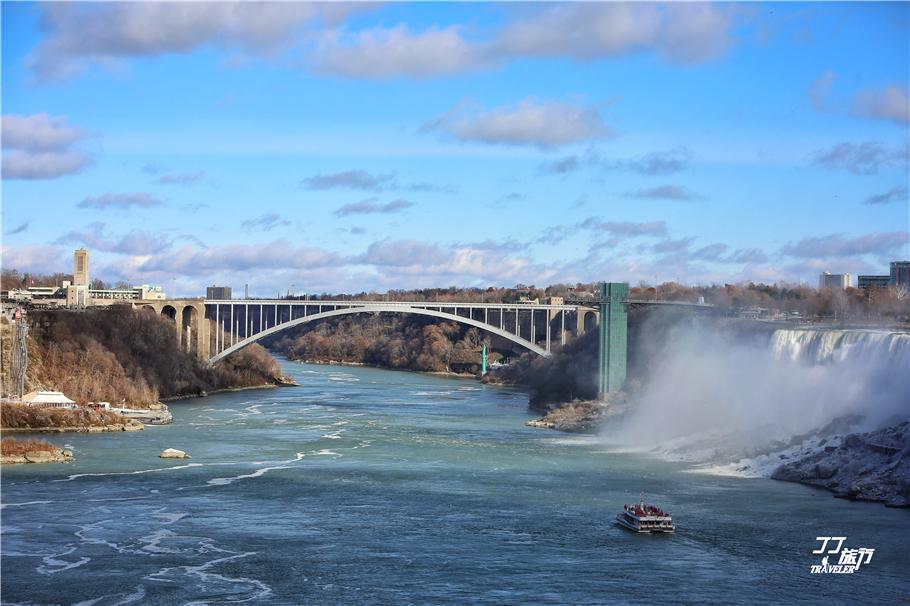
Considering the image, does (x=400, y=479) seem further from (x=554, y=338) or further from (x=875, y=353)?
Result: (x=554, y=338)

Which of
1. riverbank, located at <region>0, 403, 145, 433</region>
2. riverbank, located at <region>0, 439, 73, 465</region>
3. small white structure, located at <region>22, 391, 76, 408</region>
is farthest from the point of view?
small white structure, located at <region>22, 391, 76, 408</region>

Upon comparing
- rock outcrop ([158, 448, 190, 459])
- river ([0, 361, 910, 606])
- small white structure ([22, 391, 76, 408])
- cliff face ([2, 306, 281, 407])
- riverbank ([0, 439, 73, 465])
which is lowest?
river ([0, 361, 910, 606])

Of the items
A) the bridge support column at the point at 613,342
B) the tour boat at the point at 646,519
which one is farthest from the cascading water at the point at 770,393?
the tour boat at the point at 646,519

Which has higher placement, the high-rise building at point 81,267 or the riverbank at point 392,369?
the high-rise building at point 81,267

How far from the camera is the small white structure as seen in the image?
50.9 meters

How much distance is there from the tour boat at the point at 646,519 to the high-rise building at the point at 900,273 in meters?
54.4

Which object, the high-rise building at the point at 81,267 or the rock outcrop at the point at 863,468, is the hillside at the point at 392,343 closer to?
the high-rise building at the point at 81,267

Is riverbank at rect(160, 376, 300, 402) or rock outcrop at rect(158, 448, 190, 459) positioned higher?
riverbank at rect(160, 376, 300, 402)

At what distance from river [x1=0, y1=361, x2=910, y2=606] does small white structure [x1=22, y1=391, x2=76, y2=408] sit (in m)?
4.19

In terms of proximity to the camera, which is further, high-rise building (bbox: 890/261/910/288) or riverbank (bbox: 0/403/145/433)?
high-rise building (bbox: 890/261/910/288)

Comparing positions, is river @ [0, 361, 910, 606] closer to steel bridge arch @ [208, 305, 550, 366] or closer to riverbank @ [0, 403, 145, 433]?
riverbank @ [0, 403, 145, 433]

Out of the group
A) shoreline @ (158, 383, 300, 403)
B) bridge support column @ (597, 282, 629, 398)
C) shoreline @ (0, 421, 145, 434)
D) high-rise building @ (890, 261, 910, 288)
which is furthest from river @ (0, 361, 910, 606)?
high-rise building @ (890, 261, 910, 288)

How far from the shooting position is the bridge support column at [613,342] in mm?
63656

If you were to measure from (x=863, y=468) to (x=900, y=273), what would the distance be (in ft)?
158
